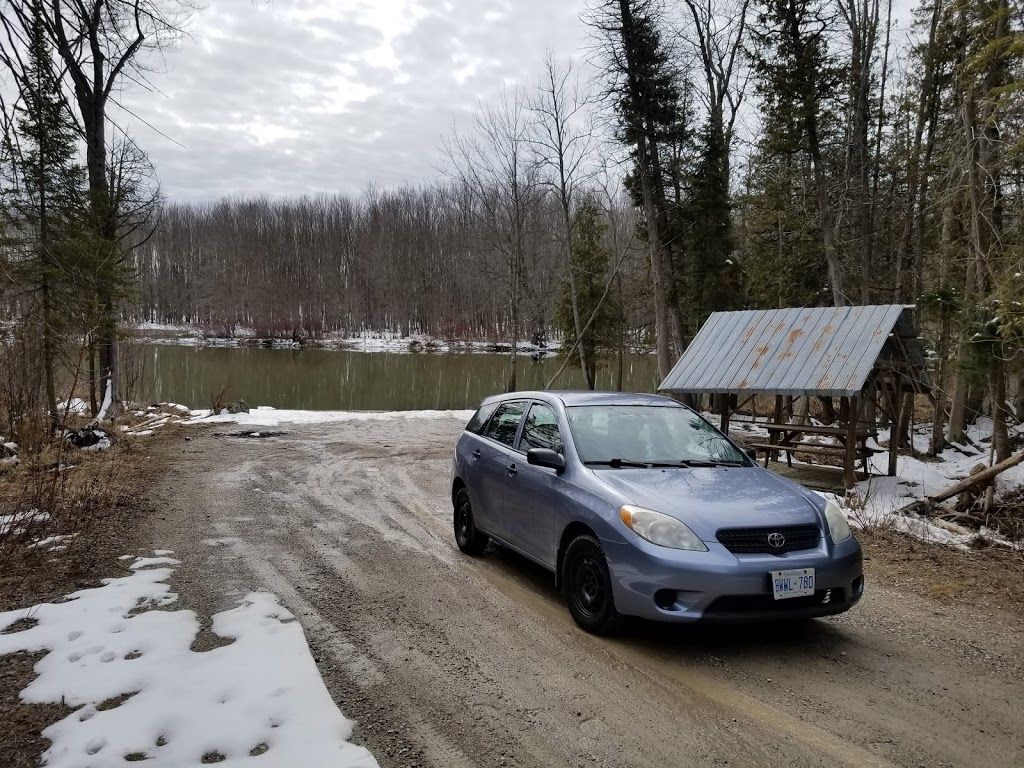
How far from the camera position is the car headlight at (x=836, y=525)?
4.73 m

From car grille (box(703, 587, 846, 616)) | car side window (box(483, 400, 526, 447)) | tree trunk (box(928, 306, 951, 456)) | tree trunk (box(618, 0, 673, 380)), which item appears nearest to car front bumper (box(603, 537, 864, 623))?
car grille (box(703, 587, 846, 616))

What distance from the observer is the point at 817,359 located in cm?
1120

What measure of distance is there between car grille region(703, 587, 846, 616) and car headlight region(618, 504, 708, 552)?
335mm

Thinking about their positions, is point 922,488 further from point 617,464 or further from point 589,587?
point 589,587

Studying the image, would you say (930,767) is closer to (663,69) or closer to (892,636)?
(892,636)

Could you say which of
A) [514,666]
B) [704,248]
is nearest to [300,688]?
[514,666]

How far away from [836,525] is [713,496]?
0.91 m

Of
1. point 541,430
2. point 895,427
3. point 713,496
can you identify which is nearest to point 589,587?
point 713,496

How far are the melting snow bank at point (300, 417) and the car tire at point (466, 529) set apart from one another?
10.4m

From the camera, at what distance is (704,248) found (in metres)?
27.0

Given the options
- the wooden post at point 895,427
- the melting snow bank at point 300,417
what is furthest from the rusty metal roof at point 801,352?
the melting snow bank at point 300,417

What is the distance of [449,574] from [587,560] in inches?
70.2

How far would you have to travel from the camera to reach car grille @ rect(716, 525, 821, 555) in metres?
4.37

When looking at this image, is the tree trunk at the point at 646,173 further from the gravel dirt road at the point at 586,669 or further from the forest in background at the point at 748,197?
the gravel dirt road at the point at 586,669
